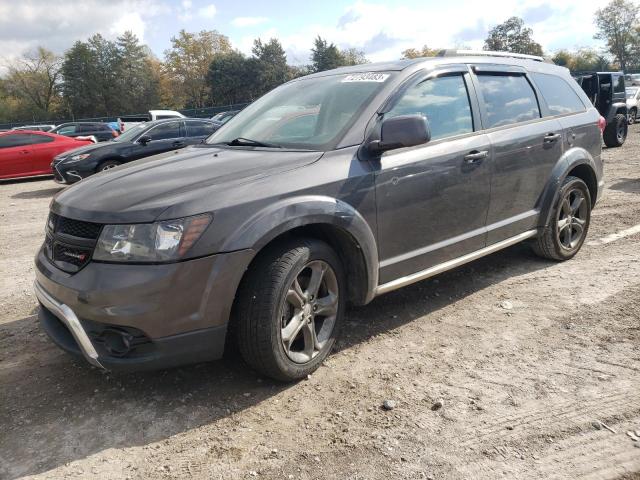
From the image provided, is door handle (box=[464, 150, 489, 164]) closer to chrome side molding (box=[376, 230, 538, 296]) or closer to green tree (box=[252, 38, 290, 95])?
chrome side molding (box=[376, 230, 538, 296])

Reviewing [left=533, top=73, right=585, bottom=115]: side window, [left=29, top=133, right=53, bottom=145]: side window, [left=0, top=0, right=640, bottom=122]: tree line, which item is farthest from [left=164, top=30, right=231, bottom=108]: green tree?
[left=533, top=73, right=585, bottom=115]: side window

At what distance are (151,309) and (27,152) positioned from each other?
43.4ft

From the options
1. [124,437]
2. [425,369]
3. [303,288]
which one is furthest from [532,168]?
[124,437]

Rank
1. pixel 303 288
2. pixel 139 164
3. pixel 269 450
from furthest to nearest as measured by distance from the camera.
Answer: pixel 139 164, pixel 303 288, pixel 269 450

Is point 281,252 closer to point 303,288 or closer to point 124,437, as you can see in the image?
point 303,288

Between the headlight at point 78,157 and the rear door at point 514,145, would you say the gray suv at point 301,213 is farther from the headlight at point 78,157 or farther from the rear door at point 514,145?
the headlight at point 78,157

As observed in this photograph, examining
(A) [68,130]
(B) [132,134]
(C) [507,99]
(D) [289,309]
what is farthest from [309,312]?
(A) [68,130]

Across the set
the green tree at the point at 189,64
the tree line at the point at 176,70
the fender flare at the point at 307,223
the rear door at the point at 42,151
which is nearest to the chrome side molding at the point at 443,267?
the fender flare at the point at 307,223

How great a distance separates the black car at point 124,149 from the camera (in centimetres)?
1084

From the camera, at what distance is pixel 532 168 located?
4324mm

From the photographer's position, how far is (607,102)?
13.5 metres

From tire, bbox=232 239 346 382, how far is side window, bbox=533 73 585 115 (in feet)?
9.13

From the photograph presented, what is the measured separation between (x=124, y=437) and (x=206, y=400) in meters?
0.46

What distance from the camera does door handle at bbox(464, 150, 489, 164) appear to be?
12.3ft
